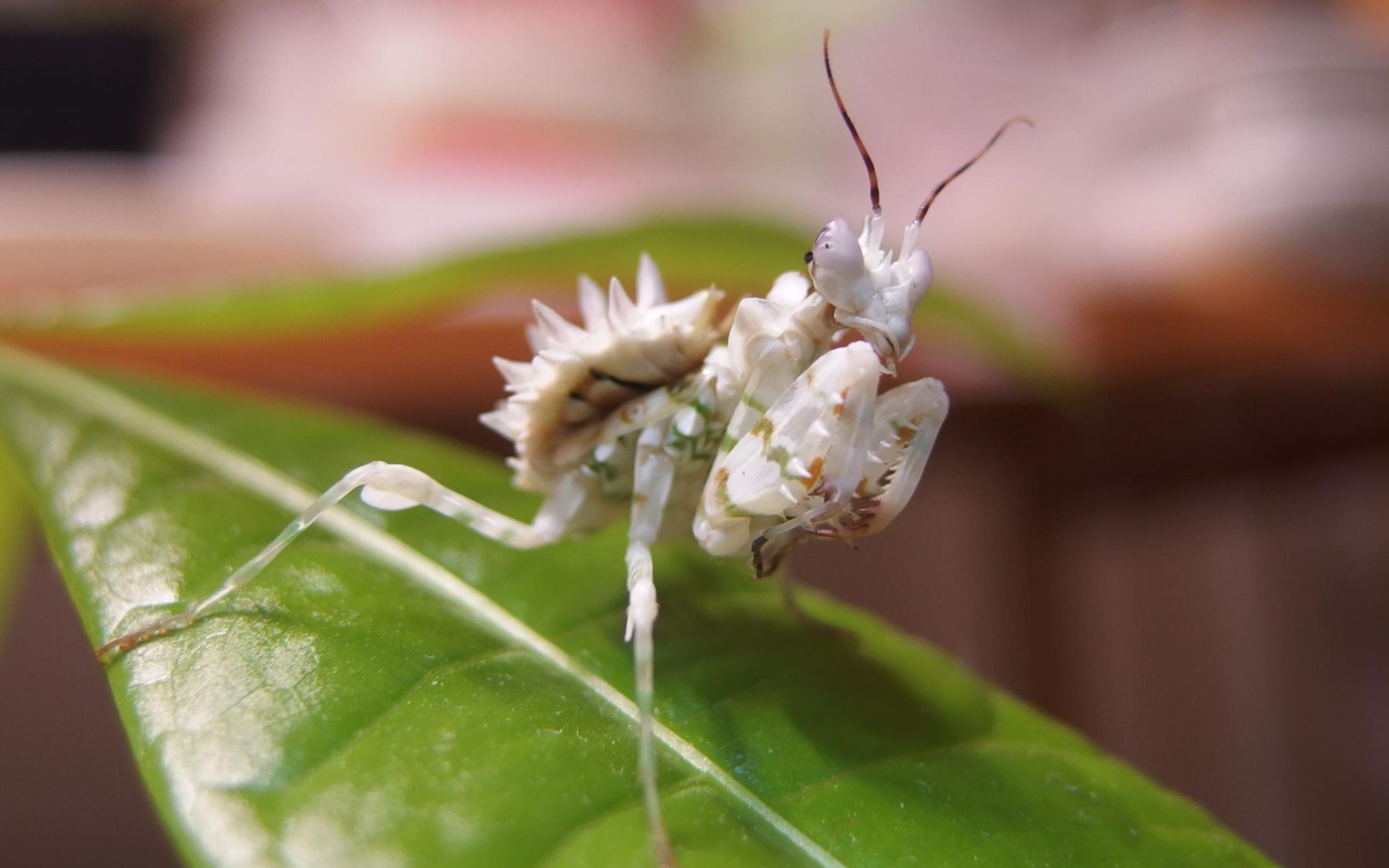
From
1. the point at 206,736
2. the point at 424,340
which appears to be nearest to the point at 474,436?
the point at 424,340

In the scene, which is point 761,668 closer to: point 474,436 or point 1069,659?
point 474,436

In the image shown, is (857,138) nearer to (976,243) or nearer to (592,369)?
(592,369)

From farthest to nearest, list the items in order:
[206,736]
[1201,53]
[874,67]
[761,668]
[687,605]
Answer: [874,67]
[1201,53]
[687,605]
[761,668]
[206,736]

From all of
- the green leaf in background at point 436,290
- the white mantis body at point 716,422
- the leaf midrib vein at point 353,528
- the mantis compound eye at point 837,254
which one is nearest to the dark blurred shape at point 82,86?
the green leaf in background at point 436,290

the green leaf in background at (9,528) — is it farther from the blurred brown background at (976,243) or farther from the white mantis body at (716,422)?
the white mantis body at (716,422)

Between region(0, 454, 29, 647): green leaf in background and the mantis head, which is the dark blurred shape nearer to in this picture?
region(0, 454, 29, 647): green leaf in background

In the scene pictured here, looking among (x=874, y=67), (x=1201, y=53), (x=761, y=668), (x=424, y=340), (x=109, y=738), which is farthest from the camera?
(x=874, y=67)

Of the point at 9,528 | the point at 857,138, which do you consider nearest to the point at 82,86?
the point at 9,528

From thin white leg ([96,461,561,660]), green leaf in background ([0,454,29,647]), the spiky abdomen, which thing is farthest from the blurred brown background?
thin white leg ([96,461,561,660])
